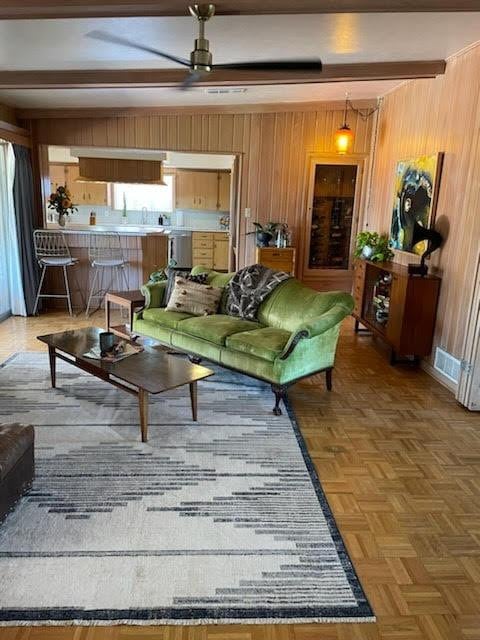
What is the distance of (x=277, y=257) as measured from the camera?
249 inches

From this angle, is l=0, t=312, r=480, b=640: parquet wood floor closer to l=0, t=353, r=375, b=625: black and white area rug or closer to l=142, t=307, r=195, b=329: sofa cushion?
l=0, t=353, r=375, b=625: black and white area rug

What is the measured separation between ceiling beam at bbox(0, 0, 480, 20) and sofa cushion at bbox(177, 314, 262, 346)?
218cm

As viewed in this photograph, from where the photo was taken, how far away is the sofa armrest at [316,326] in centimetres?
340

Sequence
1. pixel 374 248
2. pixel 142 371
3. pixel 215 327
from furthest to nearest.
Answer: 1. pixel 374 248
2. pixel 215 327
3. pixel 142 371

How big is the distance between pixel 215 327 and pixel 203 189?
6.34m

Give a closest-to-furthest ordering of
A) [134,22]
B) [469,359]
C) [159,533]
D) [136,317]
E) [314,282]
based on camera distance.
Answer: [159,533]
[134,22]
[469,359]
[136,317]
[314,282]

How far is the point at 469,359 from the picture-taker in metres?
3.69

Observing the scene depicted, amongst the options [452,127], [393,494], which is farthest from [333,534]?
[452,127]

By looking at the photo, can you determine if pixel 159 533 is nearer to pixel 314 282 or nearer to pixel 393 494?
pixel 393 494

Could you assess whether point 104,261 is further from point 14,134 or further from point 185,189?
point 185,189

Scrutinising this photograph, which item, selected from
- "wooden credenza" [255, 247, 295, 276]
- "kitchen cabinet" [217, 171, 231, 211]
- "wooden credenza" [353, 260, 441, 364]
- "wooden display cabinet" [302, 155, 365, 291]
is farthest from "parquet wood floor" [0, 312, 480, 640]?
"kitchen cabinet" [217, 171, 231, 211]

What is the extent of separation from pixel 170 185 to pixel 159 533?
8.81 m

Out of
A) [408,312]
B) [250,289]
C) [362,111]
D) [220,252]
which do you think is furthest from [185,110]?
[220,252]

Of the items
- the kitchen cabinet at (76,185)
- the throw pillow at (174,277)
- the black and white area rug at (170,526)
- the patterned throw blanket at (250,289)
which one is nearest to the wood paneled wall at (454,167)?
the patterned throw blanket at (250,289)
